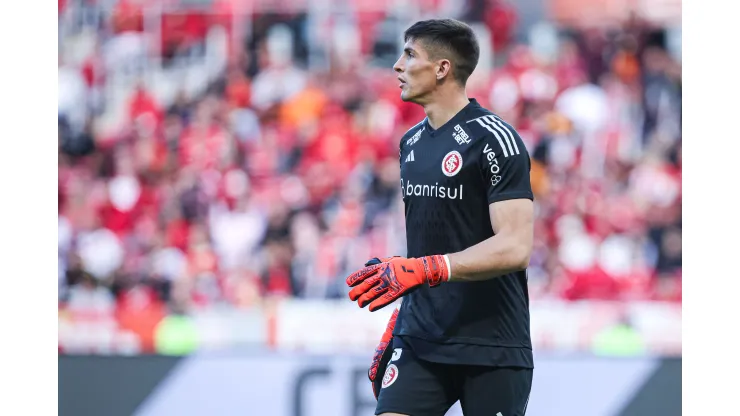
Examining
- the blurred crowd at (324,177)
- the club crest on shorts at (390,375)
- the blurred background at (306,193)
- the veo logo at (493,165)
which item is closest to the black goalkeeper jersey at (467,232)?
the veo logo at (493,165)

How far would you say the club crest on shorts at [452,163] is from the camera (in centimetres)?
361

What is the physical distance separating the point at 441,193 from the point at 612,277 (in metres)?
4.78

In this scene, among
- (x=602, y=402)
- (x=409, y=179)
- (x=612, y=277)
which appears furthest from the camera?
(x=612, y=277)

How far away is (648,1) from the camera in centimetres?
927

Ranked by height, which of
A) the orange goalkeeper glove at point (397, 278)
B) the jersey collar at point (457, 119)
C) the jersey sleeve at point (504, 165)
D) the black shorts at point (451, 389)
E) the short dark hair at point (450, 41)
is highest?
the short dark hair at point (450, 41)

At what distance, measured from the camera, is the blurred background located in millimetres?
7223

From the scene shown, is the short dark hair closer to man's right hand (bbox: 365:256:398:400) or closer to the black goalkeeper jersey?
the black goalkeeper jersey

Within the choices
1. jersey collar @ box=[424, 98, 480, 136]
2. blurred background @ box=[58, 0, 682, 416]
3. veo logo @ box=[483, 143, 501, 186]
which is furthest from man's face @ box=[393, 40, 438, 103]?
blurred background @ box=[58, 0, 682, 416]

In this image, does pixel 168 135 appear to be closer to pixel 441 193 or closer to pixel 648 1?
pixel 648 1

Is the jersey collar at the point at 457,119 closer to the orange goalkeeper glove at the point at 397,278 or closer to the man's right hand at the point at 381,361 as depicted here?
the orange goalkeeper glove at the point at 397,278

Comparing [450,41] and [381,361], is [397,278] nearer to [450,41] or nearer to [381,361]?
[381,361]

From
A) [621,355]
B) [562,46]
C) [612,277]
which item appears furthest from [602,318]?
[562,46]

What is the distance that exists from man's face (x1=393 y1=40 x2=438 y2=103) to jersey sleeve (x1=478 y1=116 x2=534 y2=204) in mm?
328

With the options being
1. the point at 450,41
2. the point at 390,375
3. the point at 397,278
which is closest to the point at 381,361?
the point at 390,375
